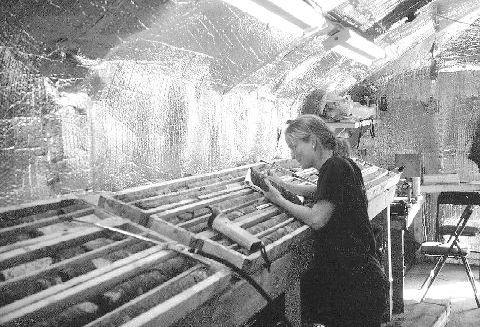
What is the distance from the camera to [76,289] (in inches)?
57.3

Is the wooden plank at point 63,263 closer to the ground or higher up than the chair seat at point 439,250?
higher up

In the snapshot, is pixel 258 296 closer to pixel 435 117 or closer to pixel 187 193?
pixel 187 193

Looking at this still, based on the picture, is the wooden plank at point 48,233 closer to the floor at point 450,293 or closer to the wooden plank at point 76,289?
the wooden plank at point 76,289

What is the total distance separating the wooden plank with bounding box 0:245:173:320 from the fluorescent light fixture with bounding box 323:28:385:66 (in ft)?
9.69

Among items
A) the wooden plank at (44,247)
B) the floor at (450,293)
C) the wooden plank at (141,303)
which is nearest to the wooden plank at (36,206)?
the wooden plank at (44,247)

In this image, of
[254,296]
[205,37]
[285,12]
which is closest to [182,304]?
[254,296]

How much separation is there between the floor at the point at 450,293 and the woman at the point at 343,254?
8.19ft

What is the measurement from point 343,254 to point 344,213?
0.81 feet

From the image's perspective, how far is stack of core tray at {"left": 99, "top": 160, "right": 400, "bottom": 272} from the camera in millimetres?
2043

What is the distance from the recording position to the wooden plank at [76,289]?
1.28 meters

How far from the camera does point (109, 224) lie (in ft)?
6.61

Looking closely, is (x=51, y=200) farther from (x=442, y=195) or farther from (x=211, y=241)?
(x=442, y=195)

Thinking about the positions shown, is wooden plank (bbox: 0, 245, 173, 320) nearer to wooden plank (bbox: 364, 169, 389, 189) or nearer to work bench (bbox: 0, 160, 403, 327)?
work bench (bbox: 0, 160, 403, 327)

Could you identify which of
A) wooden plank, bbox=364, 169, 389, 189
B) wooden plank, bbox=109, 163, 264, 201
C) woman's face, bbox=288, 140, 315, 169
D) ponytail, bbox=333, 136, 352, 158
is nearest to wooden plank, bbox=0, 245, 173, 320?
wooden plank, bbox=109, 163, 264, 201
